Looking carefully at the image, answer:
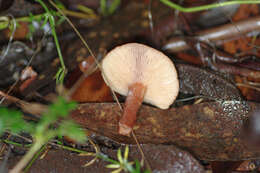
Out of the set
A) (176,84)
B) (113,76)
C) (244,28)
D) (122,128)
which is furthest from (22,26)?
(244,28)

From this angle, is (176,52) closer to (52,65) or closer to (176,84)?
(176,84)

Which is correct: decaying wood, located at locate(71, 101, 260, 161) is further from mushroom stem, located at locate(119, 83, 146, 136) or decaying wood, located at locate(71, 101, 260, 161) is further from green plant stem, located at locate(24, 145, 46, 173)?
green plant stem, located at locate(24, 145, 46, 173)

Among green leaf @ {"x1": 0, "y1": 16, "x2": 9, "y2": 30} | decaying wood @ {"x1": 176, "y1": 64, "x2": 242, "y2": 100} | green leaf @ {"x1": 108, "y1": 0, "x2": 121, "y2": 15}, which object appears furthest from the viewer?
green leaf @ {"x1": 108, "y1": 0, "x2": 121, "y2": 15}

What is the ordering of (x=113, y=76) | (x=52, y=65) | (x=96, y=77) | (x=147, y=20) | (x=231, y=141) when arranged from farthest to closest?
(x=147, y=20) → (x=52, y=65) → (x=96, y=77) → (x=113, y=76) → (x=231, y=141)

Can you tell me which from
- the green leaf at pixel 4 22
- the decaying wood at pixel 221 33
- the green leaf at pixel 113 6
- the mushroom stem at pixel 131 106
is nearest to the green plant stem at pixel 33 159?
the mushroom stem at pixel 131 106

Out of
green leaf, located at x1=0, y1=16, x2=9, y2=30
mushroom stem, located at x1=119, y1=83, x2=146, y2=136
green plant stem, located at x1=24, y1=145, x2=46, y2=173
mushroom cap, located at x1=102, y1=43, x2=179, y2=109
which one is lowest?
green plant stem, located at x1=24, y1=145, x2=46, y2=173

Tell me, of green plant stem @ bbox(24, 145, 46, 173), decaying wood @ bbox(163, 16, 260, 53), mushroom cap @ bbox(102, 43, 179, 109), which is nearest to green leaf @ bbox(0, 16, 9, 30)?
mushroom cap @ bbox(102, 43, 179, 109)
